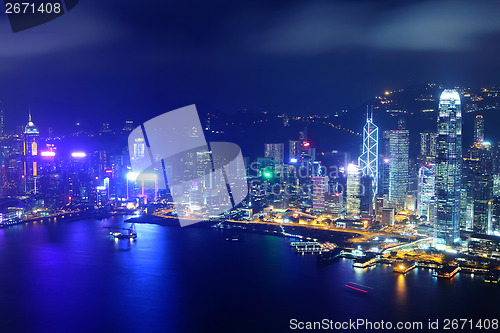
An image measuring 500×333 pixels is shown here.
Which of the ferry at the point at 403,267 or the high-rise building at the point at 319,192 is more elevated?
the high-rise building at the point at 319,192

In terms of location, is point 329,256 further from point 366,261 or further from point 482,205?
point 482,205

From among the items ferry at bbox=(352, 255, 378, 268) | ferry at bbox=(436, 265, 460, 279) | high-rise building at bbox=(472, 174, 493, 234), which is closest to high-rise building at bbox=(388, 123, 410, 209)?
high-rise building at bbox=(472, 174, 493, 234)

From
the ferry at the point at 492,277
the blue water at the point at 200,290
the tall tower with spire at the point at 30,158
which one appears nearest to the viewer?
the blue water at the point at 200,290

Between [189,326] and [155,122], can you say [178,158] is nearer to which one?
[155,122]

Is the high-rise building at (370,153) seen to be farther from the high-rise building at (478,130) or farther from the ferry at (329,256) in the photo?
the ferry at (329,256)

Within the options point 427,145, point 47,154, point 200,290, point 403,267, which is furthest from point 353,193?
point 47,154

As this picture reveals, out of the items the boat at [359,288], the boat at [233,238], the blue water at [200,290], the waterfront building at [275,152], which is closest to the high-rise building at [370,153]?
the waterfront building at [275,152]
